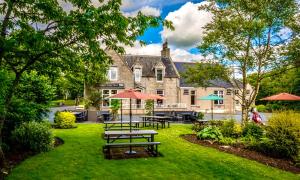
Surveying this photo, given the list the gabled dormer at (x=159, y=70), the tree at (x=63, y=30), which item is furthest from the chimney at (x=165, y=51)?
the tree at (x=63, y=30)

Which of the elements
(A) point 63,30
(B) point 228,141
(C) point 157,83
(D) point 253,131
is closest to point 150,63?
(C) point 157,83

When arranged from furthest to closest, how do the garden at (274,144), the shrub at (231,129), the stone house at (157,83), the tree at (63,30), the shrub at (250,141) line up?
the stone house at (157,83) → the shrub at (231,129) → the shrub at (250,141) → the garden at (274,144) → the tree at (63,30)

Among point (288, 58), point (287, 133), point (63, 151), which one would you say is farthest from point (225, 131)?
point (63, 151)

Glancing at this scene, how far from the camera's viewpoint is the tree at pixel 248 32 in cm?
1503

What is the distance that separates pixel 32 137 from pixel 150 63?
1213 inches

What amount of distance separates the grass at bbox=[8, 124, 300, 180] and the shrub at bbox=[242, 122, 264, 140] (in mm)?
3343

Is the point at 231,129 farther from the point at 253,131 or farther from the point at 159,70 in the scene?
the point at 159,70

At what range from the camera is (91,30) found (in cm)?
631

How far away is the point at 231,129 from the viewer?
14.2 meters

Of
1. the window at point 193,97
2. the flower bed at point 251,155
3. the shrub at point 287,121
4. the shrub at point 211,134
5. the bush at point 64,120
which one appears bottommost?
the flower bed at point 251,155

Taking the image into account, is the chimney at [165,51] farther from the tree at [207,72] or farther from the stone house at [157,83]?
the tree at [207,72]

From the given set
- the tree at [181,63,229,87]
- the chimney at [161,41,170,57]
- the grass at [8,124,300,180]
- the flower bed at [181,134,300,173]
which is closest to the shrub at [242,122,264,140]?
the flower bed at [181,134,300,173]

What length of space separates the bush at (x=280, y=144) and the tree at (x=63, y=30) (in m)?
6.89

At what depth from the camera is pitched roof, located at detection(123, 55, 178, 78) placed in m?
38.7
